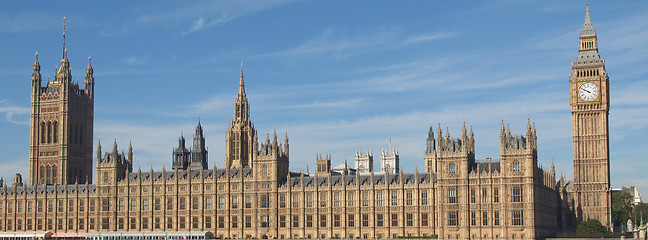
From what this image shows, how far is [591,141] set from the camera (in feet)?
568

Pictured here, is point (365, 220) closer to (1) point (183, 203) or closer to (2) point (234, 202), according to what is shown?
(2) point (234, 202)

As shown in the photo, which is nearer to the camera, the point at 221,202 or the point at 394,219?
the point at 394,219

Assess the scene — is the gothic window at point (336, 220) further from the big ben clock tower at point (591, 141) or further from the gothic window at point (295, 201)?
the big ben clock tower at point (591, 141)

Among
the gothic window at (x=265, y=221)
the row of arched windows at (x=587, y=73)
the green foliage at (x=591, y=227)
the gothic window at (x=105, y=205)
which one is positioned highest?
the row of arched windows at (x=587, y=73)

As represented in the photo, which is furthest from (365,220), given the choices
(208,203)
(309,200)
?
(208,203)

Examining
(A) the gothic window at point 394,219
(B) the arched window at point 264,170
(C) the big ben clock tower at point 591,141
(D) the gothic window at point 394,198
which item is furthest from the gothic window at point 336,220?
(C) the big ben clock tower at point 591,141

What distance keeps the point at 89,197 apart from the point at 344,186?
52042 mm

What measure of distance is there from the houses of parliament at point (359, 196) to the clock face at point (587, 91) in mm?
185

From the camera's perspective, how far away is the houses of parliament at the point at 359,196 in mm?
144250

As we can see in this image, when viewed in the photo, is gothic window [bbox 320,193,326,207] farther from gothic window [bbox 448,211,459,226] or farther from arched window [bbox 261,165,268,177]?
gothic window [bbox 448,211,459,226]

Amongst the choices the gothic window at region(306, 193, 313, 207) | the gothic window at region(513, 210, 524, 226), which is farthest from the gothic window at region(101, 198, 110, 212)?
the gothic window at region(513, 210, 524, 226)

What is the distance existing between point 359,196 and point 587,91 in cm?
4995

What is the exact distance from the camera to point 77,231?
17788 centimetres

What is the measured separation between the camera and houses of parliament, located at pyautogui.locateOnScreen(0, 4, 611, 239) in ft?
473
